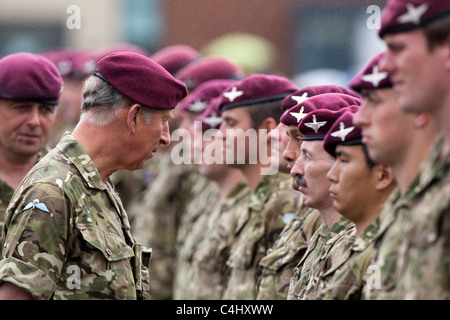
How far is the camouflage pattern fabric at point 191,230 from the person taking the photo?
28.0ft

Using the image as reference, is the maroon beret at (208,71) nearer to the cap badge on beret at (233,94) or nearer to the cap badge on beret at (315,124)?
the cap badge on beret at (233,94)

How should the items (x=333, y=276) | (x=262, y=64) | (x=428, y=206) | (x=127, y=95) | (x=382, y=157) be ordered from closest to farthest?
(x=428, y=206) → (x=382, y=157) → (x=333, y=276) → (x=127, y=95) → (x=262, y=64)

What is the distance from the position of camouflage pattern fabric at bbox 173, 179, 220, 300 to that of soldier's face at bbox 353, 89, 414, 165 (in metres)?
4.61

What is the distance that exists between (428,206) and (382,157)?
399 mm

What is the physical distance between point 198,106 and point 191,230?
4.30 feet

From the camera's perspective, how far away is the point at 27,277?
459 cm

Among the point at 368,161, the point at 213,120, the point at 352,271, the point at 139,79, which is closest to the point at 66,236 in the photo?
the point at 139,79

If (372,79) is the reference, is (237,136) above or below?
below

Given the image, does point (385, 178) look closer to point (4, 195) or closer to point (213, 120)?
point (4, 195)

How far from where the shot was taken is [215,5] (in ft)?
73.7

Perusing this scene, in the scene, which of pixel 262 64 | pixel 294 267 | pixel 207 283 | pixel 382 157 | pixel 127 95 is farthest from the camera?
pixel 262 64

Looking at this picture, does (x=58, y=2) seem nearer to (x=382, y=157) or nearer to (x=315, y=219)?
(x=315, y=219)
